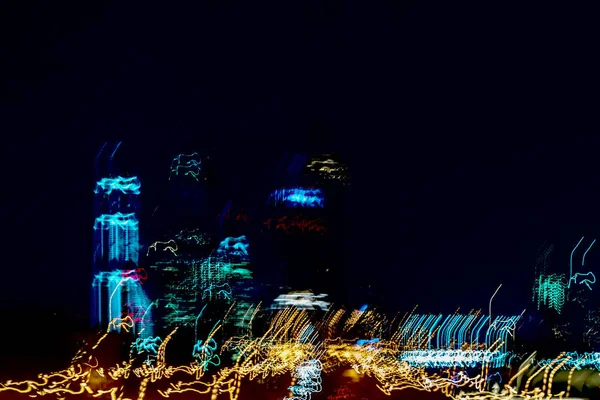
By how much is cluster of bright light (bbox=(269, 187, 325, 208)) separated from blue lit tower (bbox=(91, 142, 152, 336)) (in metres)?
18.7

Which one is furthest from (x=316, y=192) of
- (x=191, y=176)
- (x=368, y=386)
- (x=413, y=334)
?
(x=368, y=386)

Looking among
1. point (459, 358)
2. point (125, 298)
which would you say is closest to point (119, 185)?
point (125, 298)

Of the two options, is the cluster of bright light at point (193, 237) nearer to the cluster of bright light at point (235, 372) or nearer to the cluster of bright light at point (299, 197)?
the cluster of bright light at point (235, 372)

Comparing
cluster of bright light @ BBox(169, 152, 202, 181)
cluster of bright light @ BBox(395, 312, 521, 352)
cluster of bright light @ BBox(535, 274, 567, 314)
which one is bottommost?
cluster of bright light @ BBox(395, 312, 521, 352)

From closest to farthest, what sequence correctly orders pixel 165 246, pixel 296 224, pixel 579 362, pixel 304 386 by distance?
1. pixel 304 386
2. pixel 579 362
3. pixel 165 246
4. pixel 296 224

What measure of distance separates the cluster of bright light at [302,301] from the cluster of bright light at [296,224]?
4562 millimetres

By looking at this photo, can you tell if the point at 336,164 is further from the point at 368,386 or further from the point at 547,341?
the point at 368,386

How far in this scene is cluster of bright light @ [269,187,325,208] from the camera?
52338 mm

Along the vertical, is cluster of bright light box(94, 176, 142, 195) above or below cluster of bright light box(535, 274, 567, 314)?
above

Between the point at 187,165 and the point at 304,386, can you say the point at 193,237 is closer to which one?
the point at 187,165

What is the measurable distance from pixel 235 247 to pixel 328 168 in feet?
59.8

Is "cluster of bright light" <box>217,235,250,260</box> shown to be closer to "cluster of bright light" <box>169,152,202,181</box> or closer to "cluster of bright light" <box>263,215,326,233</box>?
"cluster of bright light" <box>169,152,202,181</box>

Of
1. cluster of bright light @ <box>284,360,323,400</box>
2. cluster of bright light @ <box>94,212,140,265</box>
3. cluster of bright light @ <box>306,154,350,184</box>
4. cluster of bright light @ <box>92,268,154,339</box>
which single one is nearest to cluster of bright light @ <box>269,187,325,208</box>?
cluster of bright light @ <box>306,154,350,184</box>

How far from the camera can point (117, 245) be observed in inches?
1258
